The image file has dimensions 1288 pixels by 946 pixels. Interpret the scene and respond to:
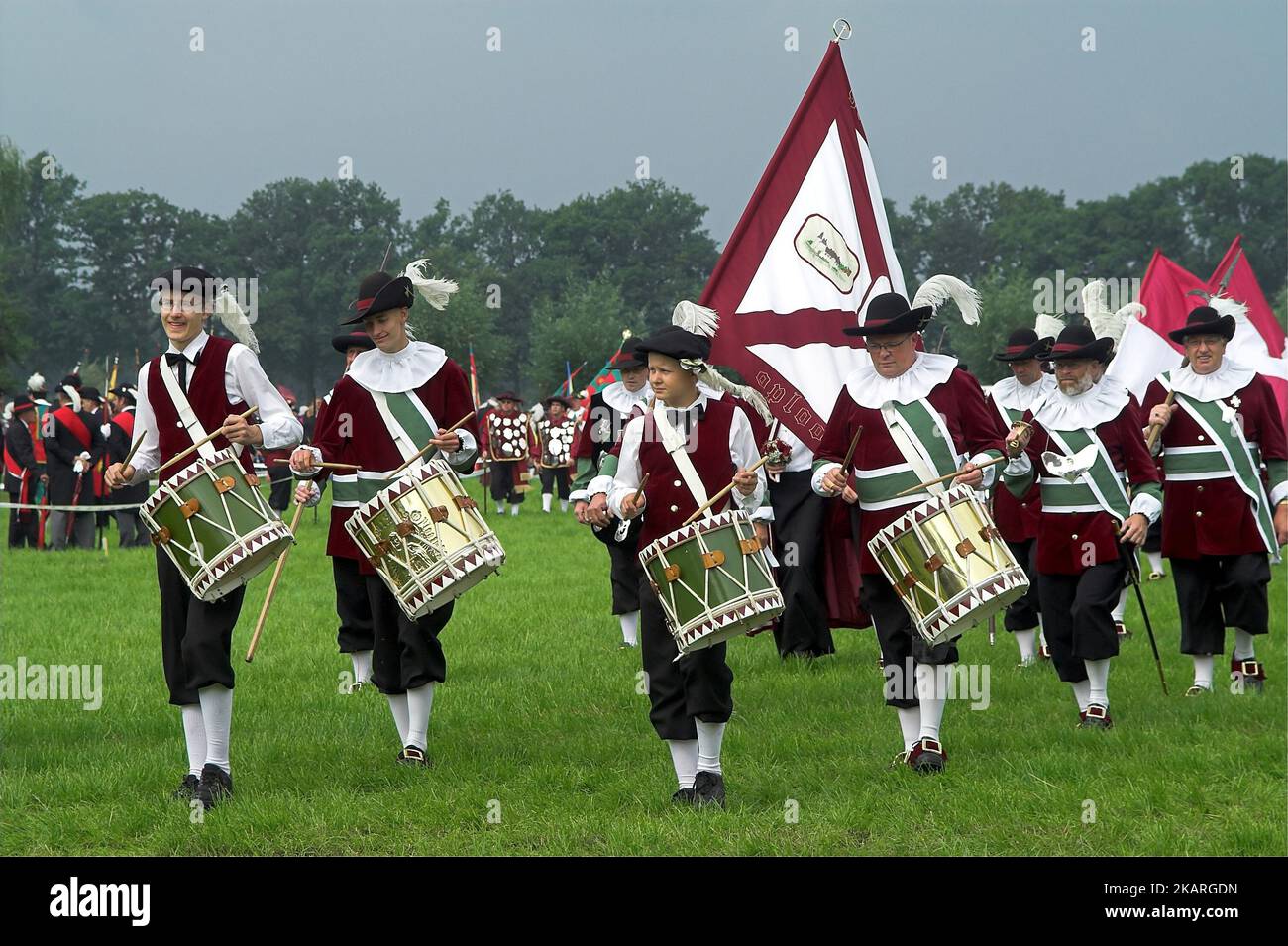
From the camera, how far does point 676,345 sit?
673 cm

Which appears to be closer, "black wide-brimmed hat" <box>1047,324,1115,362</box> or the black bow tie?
the black bow tie

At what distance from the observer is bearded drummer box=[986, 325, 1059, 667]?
10961 millimetres

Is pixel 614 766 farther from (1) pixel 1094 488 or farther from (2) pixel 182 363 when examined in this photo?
(1) pixel 1094 488

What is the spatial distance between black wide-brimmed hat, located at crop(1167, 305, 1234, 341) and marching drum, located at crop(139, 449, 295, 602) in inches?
235

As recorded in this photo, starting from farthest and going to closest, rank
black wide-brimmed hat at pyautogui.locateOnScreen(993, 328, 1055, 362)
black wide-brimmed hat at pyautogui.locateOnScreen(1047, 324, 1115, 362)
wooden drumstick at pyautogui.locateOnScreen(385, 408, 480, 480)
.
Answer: black wide-brimmed hat at pyautogui.locateOnScreen(993, 328, 1055, 362)
black wide-brimmed hat at pyautogui.locateOnScreen(1047, 324, 1115, 362)
wooden drumstick at pyautogui.locateOnScreen(385, 408, 480, 480)

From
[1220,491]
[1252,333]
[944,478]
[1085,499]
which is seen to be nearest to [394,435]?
[944,478]

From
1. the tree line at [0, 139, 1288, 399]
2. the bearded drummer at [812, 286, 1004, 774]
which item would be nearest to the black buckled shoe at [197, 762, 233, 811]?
the bearded drummer at [812, 286, 1004, 774]

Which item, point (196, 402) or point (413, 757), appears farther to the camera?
point (413, 757)

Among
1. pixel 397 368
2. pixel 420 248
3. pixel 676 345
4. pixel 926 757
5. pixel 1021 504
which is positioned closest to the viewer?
pixel 676 345

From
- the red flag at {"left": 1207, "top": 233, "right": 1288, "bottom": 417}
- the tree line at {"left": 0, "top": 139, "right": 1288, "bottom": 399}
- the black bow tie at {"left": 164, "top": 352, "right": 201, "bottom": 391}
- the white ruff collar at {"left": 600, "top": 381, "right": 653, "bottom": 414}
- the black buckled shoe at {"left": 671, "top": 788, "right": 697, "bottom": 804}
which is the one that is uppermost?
the tree line at {"left": 0, "top": 139, "right": 1288, "bottom": 399}

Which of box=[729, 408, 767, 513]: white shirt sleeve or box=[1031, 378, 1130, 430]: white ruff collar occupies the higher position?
box=[1031, 378, 1130, 430]: white ruff collar

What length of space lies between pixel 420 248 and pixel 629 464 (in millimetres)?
93123

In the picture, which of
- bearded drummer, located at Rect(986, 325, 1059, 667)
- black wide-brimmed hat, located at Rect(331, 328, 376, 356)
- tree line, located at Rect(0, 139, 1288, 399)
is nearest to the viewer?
black wide-brimmed hat, located at Rect(331, 328, 376, 356)

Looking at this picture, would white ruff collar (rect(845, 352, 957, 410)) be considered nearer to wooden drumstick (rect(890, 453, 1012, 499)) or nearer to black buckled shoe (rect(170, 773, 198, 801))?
wooden drumstick (rect(890, 453, 1012, 499))
